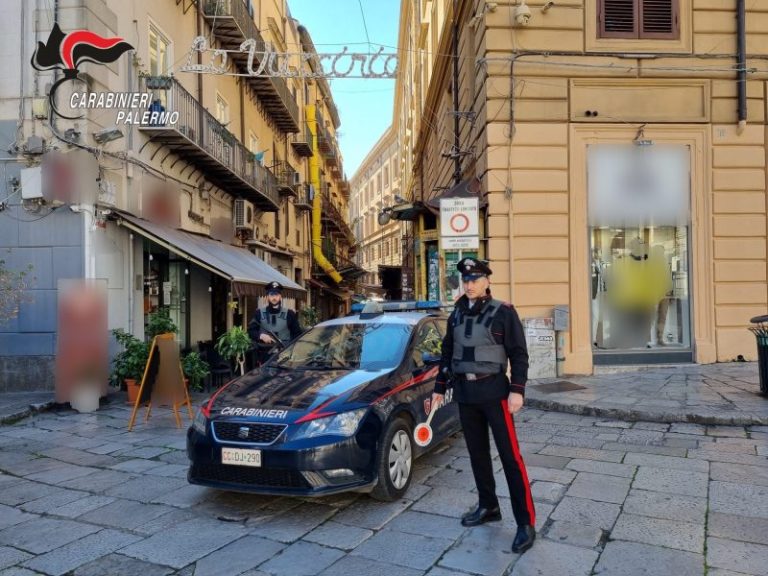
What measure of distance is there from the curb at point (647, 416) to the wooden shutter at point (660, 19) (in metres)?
7.29

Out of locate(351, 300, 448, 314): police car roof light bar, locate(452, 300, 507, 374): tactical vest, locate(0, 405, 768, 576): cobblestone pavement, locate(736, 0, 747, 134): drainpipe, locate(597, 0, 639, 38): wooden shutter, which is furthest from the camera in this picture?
locate(597, 0, 639, 38): wooden shutter

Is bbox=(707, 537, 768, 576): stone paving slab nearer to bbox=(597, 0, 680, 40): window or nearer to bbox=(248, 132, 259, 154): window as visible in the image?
bbox=(597, 0, 680, 40): window

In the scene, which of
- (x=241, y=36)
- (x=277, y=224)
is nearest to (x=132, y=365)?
(x=241, y=36)

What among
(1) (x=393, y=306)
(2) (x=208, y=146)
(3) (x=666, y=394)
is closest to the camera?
(1) (x=393, y=306)

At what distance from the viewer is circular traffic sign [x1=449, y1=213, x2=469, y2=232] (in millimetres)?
9180

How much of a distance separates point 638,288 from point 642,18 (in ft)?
16.6

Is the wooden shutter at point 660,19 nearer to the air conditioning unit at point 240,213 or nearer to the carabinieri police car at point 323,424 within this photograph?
the carabinieri police car at point 323,424

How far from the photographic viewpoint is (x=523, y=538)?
3.95 metres

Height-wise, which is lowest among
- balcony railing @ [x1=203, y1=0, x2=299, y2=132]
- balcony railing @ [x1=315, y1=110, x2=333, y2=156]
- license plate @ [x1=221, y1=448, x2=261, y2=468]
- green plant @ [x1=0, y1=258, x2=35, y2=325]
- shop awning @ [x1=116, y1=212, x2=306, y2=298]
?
license plate @ [x1=221, y1=448, x2=261, y2=468]

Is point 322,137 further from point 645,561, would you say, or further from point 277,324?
point 645,561

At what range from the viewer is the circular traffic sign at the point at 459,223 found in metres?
9.18

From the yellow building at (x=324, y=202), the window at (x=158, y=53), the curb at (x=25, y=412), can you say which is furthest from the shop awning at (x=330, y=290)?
the curb at (x=25, y=412)

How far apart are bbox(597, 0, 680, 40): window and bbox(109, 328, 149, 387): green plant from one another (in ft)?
32.7

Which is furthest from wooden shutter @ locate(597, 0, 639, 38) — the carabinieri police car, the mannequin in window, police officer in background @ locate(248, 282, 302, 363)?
the carabinieri police car
